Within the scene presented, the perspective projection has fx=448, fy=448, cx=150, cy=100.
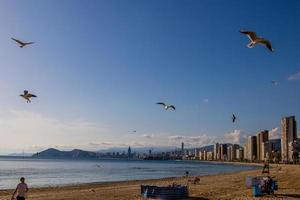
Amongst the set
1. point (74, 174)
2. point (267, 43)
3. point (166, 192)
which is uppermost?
point (267, 43)


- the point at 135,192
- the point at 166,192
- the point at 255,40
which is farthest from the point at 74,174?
the point at 255,40

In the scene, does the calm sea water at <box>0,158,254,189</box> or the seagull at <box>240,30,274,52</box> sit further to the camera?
the calm sea water at <box>0,158,254,189</box>

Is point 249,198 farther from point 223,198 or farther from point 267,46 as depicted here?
point 267,46

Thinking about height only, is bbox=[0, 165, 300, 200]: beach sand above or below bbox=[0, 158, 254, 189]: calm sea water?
above

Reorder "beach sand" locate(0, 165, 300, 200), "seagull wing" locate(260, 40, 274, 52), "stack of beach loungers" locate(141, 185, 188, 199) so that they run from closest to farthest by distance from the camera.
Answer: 1. "seagull wing" locate(260, 40, 274, 52)
2. "stack of beach loungers" locate(141, 185, 188, 199)
3. "beach sand" locate(0, 165, 300, 200)

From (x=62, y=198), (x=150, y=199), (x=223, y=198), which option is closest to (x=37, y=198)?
(x=62, y=198)

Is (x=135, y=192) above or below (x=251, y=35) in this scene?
below

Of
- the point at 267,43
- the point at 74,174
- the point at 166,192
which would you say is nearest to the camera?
the point at 267,43

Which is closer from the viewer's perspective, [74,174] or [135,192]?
[135,192]

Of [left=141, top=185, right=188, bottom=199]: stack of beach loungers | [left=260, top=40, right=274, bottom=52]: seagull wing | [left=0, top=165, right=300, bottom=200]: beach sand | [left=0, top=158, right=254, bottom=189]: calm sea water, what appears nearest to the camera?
[left=260, top=40, right=274, bottom=52]: seagull wing

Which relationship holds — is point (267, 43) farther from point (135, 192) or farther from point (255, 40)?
point (135, 192)

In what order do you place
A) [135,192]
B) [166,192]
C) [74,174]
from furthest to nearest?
[74,174] → [135,192] → [166,192]

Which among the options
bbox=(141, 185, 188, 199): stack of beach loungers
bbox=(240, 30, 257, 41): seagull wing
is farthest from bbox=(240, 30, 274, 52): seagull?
bbox=(141, 185, 188, 199): stack of beach loungers

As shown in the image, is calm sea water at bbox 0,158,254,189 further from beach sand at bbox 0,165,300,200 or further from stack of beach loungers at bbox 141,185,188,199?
stack of beach loungers at bbox 141,185,188,199
